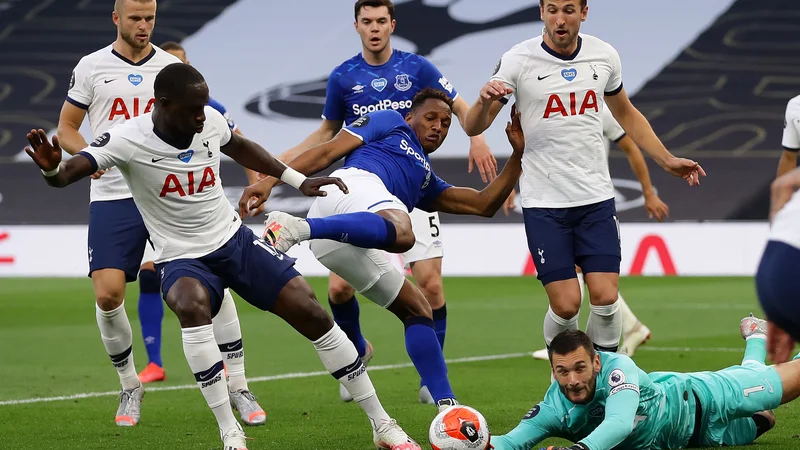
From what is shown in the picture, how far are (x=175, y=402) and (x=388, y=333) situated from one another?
4.41 metres

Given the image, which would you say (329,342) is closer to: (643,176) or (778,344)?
(778,344)

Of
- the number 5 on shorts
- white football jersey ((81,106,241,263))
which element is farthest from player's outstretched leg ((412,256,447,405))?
white football jersey ((81,106,241,263))

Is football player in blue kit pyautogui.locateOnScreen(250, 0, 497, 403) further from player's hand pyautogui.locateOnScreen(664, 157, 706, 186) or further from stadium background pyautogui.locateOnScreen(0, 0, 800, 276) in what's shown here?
stadium background pyautogui.locateOnScreen(0, 0, 800, 276)

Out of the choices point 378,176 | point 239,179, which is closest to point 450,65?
point 239,179

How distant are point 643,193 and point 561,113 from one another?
9.35 ft

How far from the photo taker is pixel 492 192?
6.72 meters

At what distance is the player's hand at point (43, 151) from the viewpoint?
516 centimetres

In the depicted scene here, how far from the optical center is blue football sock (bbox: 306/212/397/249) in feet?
19.2

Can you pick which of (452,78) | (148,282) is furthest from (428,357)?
(452,78)

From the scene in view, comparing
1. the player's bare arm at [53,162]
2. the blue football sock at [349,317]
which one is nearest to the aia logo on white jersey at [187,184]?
the player's bare arm at [53,162]

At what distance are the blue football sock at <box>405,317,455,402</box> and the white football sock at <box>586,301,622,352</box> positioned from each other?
123cm

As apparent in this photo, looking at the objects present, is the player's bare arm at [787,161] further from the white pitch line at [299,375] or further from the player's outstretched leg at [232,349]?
the player's outstretched leg at [232,349]

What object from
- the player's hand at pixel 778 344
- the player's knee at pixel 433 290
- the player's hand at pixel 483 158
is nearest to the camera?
the player's hand at pixel 778 344

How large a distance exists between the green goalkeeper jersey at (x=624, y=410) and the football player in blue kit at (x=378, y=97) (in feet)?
9.06
